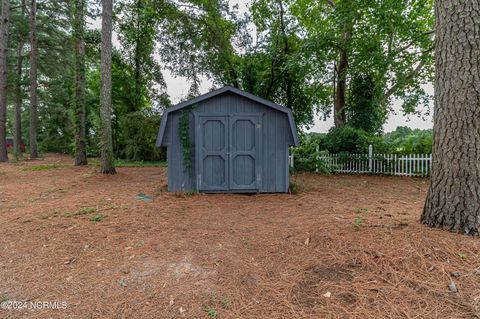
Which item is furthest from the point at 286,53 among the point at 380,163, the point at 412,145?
the point at 412,145

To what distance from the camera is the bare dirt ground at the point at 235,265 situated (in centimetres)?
197

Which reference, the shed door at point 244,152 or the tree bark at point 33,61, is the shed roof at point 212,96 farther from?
the tree bark at point 33,61

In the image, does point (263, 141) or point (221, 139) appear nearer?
point (221, 139)

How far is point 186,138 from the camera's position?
6.35 m

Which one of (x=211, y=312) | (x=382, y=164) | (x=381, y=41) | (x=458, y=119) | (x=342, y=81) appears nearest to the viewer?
(x=211, y=312)

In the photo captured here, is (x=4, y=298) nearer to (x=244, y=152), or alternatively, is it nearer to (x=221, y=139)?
(x=221, y=139)

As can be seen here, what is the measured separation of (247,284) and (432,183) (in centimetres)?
232

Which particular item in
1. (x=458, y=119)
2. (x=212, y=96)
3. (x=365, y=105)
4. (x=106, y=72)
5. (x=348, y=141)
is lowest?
(x=458, y=119)

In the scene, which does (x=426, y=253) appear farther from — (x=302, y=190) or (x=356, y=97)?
(x=356, y=97)

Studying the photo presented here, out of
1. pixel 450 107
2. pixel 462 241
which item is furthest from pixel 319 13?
pixel 462 241

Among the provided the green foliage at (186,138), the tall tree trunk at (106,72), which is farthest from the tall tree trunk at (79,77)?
the green foliage at (186,138)

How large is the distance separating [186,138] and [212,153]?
2.34 feet

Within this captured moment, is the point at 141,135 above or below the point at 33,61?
below

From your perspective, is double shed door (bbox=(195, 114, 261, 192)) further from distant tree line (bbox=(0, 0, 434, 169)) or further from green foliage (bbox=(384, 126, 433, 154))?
green foliage (bbox=(384, 126, 433, 154))
